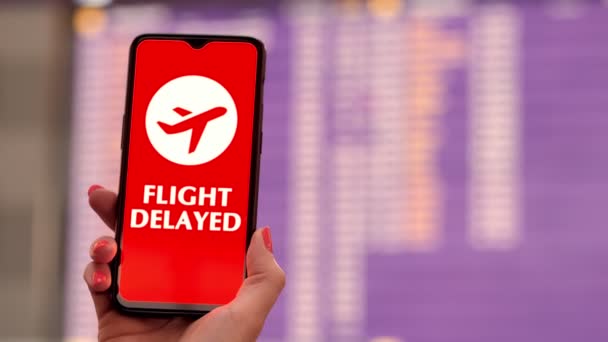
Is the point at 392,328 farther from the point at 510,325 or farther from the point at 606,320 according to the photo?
the point at 606,320

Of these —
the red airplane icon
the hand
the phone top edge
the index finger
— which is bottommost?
the hand

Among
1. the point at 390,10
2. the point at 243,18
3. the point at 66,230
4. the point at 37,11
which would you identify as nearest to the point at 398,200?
the point at 390,10

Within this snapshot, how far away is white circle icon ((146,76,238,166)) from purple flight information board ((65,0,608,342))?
1.12 metres

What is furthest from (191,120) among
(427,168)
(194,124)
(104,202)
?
(427,168)

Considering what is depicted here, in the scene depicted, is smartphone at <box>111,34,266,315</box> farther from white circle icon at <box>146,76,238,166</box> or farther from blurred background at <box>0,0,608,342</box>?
blurred background at <box>0,0,608,342</box>

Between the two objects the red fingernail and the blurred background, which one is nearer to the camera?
the red fingernail

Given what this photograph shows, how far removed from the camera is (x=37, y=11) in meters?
2.26

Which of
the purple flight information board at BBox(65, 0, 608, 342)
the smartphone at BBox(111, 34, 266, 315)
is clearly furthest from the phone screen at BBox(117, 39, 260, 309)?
the purple flight information board at BBox(65, 0, 608, 342)

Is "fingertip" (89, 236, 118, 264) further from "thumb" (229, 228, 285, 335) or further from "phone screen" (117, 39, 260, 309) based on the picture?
"thumb" (229, 228, 285, 335)

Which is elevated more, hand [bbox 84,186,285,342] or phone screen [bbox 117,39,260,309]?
phone screen [bbox 117,39,260,309]

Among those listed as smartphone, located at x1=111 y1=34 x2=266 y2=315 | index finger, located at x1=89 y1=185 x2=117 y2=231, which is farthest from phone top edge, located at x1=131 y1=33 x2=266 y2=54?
index finger, located at x1=89 y1=185 x2=117 y2=231

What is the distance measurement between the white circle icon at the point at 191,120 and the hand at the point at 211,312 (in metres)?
0.10

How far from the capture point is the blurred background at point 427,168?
1.89 metres

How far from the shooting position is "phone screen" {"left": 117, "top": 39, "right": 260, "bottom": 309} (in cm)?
86
